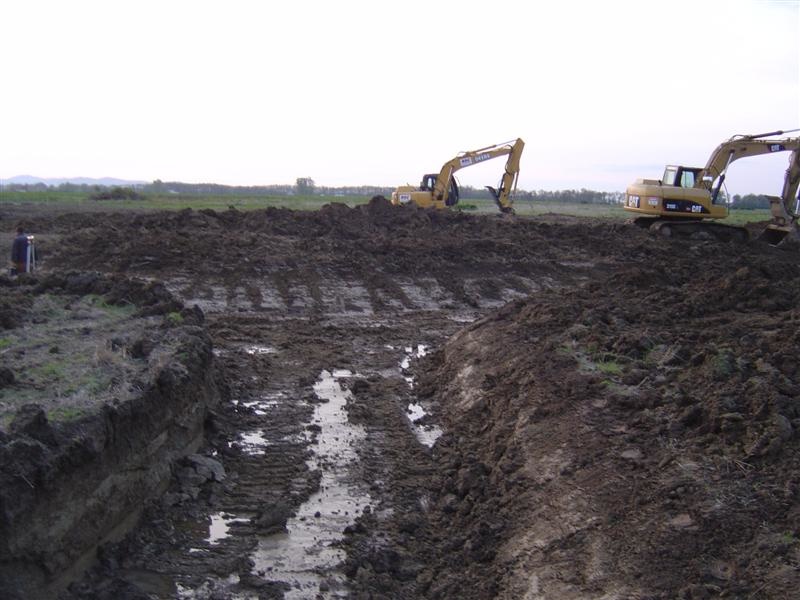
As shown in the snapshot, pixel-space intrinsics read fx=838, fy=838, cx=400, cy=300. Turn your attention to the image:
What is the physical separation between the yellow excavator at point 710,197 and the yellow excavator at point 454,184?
6416 millimetres

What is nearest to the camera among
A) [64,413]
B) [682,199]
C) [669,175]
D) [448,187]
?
[64,413]

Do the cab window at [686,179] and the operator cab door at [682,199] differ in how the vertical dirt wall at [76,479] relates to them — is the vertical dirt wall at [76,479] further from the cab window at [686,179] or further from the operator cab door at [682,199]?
the cab window at [686,179]

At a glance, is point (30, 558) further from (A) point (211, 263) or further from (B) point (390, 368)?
(A) point (211, 263)

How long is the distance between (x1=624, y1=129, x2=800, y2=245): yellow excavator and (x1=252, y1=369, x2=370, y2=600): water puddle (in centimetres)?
1835

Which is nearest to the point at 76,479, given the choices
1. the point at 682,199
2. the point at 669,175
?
the point at 682,199

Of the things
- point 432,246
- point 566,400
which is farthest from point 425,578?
point 432,246

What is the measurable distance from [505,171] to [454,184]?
2010 millimetres

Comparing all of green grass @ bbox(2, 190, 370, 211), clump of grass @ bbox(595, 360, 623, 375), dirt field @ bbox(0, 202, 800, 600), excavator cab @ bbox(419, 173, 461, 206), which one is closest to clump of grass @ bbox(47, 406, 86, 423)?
dirt field @ bbox(0, 202, 800, 600)

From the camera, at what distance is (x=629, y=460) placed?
6309mm

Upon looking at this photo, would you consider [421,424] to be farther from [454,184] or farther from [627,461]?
[454,184]

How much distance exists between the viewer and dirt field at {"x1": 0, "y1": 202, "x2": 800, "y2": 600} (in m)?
5.32

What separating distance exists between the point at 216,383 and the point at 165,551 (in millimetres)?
3863

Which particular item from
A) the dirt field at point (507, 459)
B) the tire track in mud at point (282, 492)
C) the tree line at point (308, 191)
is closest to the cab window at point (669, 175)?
the dirt field at point (507, 459)

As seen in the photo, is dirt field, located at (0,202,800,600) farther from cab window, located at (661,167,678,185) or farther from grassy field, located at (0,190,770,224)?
grassy field, located at (0,190,770,224)
